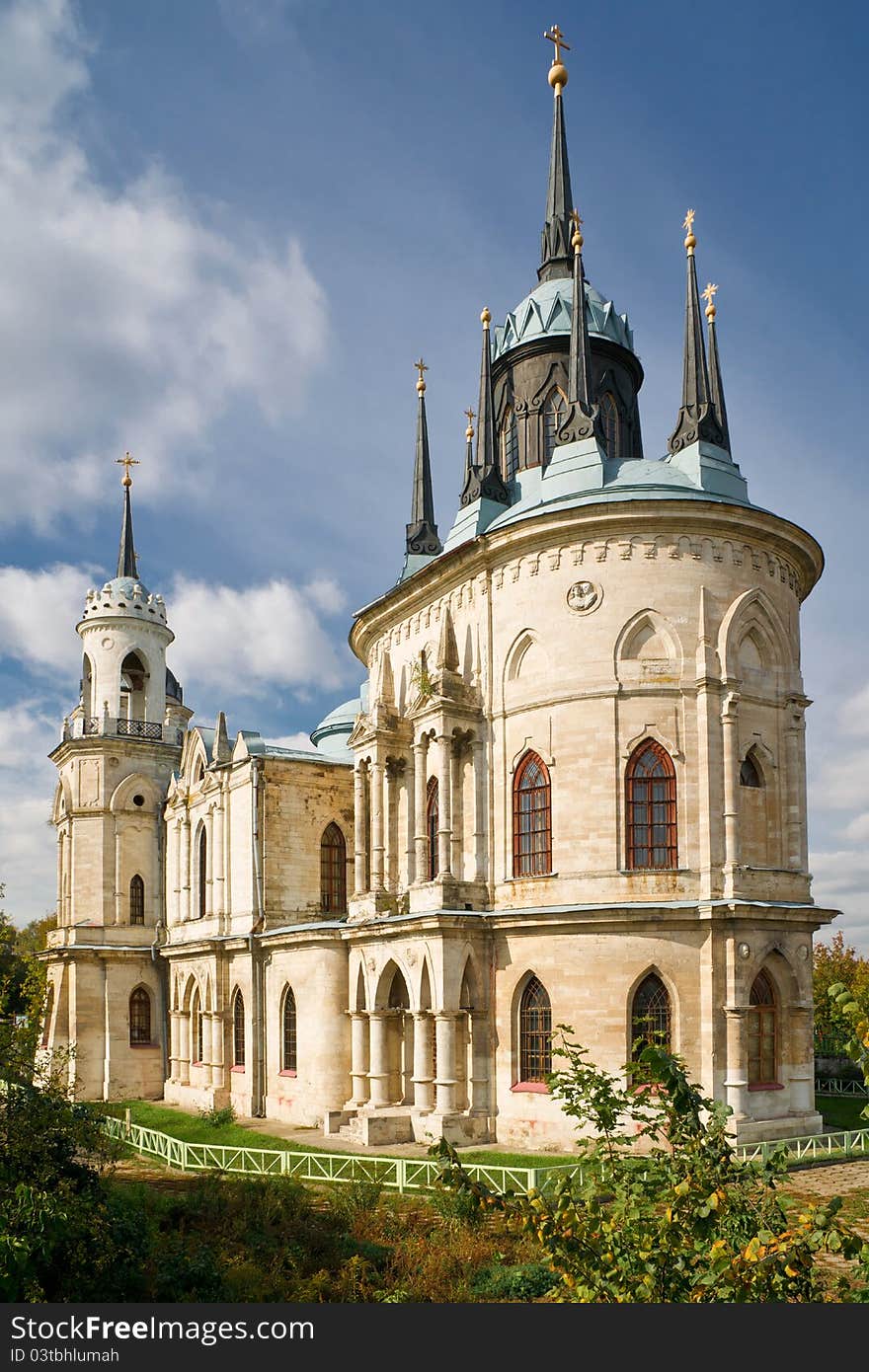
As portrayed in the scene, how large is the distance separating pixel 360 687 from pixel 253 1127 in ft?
55.6

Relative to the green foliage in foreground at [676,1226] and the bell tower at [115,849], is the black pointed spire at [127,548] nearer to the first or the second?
the bell tower at [115,849]

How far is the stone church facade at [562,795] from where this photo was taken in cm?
2553

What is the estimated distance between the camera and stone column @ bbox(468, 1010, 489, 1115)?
Result: 87.9 ft

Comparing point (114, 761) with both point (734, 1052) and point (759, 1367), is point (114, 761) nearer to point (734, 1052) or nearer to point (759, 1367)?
point (734, 1052)

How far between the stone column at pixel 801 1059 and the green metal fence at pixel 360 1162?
0.79 metres

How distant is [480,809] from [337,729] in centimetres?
1682

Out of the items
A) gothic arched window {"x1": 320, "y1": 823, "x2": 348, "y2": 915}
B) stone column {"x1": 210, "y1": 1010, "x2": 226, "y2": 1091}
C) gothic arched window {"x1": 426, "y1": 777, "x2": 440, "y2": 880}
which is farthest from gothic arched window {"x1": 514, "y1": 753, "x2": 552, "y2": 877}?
stone column {"x1": 210, "y1": 1010, "x2": 226, "y2": 1091}

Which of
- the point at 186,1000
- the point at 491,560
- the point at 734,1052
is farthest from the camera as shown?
the point at 186,1000

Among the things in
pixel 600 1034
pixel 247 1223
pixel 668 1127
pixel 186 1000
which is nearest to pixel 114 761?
pixel 186 1000

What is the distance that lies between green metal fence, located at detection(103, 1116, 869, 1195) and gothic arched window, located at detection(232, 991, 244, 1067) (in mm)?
8969

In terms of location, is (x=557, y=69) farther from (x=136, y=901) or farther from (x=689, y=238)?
(x=136, y=901)

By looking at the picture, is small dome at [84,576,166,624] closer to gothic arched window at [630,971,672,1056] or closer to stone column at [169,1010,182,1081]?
stone column at [169,1010,182,1081]

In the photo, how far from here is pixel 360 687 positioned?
4416cm

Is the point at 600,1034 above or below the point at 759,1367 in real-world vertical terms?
below
